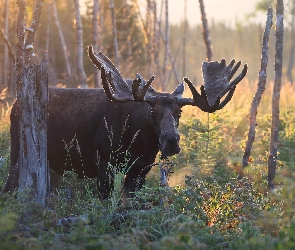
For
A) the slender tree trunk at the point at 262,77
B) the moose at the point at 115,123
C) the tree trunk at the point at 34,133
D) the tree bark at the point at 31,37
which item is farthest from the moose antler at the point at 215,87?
the tree bark at the point at 31,37

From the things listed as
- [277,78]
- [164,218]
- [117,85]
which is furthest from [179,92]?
[277,78]

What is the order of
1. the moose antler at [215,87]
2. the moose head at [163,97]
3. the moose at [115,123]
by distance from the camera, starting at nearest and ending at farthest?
the moose head at [163,97] < the moose at [115,123] < the moose antler at [215,87]

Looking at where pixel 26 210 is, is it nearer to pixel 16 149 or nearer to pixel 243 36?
pixel 16 149

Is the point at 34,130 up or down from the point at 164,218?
up

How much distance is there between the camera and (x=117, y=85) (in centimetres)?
834

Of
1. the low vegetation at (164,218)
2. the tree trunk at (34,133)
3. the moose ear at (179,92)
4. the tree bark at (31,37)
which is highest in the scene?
the tree bark at (31,37)

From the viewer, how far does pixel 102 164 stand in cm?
867

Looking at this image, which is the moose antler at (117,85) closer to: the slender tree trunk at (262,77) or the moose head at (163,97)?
the moose head at (163,97)

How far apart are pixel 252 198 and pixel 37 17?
13.9ft

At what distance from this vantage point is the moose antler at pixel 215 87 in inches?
325

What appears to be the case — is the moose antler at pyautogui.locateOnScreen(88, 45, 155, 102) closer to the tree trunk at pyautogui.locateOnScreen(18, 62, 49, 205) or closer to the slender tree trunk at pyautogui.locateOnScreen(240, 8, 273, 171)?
the tree trunk at pyautogui.locateOnScreen(18, 62, 49, 205)

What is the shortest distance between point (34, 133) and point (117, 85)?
1395 mm

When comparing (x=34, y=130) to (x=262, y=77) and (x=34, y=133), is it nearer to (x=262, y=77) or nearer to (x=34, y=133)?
(x=34, y=133)

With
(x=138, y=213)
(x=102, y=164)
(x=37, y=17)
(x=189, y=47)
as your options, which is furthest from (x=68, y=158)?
(x=189, y=47)
